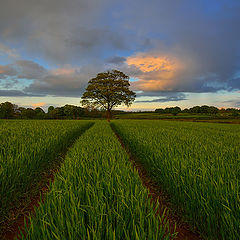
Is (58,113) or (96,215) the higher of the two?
(58,113)

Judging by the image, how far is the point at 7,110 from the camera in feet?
214

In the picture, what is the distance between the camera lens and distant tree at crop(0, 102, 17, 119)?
63516 millimetres

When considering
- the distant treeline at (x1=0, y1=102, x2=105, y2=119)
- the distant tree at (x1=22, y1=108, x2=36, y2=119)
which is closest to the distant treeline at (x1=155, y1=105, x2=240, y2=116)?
the distant treeline at (x1=0, y1=102, x2=105, y2=119)

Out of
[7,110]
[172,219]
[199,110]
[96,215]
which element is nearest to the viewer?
[96,215]

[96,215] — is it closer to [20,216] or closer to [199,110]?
[20,216]

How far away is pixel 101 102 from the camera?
3675 centimetres

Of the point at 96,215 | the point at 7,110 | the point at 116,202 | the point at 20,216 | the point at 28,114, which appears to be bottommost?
the point at 20,216

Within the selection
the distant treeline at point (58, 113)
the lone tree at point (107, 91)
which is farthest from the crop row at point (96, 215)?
the distant treeline at point (58, 113)

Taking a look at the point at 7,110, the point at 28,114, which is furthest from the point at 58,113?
the point at 7,110

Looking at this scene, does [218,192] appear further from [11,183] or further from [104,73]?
[104,73]

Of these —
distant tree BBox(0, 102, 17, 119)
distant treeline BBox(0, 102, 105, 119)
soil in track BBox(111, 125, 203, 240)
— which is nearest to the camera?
soil in track BBox(111, 125, 203, 240)

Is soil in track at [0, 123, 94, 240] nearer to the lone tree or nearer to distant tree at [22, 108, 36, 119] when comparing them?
the lone tree

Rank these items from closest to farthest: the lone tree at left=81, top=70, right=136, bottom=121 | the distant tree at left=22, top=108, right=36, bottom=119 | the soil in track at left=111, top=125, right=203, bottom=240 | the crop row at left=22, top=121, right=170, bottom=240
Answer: the crop row at left=22, top=121, right=170, bottom=240, the soil in track at left=111, top=125, right=203, bottom=240, the lone tree at left=81, top=70, right=136, bottom=121, the distant tree at left=22, top=108, right=36, bottom=119

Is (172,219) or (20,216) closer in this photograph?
(172,219)
